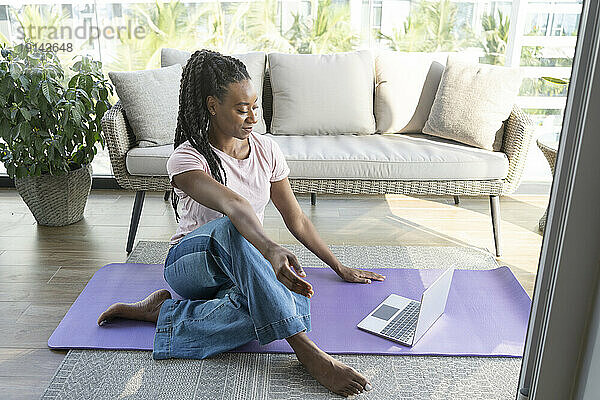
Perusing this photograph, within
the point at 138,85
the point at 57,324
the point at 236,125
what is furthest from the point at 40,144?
the point at 236,125

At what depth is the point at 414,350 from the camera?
1964mm

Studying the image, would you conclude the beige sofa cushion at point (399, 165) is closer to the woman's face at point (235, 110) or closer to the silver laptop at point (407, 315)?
the silver laptop at point (407, 315)

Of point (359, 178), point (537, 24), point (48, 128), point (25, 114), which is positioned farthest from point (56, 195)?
point (537, 24)

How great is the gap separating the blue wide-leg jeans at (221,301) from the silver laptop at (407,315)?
1.07ft

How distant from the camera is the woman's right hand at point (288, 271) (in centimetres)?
153

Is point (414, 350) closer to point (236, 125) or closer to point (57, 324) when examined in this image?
point (236, 125)

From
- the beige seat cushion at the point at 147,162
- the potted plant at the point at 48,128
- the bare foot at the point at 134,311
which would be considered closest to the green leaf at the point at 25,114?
the potted plant at the point at 48,128

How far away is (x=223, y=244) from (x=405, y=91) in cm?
177

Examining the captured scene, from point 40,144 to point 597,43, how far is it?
2675 millimetres

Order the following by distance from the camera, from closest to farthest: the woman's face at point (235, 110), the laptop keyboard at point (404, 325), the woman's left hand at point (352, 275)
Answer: the woman's face at point (235, 110) < the laptop keyboard at point (404, 325) < the woman's left hand at point (352, 275)

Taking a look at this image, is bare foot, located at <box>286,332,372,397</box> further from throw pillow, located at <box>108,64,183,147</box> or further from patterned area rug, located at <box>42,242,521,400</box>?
throw pillow, located at <box>108,64,183,147</box>

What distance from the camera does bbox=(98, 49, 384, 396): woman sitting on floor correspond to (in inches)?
69.8

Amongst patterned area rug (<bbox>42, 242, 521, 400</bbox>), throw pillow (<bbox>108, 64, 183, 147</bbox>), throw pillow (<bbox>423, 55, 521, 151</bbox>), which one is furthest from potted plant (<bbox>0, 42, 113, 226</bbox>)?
throw pillow (<bbox>423, 55, 521, 151</bbox>)

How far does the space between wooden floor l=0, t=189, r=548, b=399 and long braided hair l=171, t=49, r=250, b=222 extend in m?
0.83
